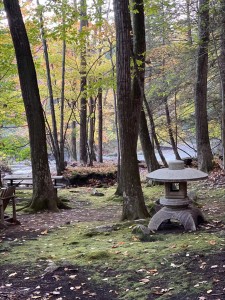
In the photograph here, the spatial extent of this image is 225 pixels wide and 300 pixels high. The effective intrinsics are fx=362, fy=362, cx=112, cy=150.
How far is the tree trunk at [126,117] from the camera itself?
23.6 feet

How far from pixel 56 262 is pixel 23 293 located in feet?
3.11

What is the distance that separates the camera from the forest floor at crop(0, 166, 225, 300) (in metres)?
3.90

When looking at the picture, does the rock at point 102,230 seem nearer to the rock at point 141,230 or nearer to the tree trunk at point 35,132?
the rock at point 141,230

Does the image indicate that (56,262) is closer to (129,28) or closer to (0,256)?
(0,256)

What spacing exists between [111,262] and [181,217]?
189 centimetres

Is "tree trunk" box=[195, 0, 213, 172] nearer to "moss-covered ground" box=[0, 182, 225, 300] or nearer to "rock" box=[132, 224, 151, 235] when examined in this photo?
"moss-covered ground" box=[0, 182, 225, 300]

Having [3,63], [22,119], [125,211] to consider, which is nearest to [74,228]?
[125,211]

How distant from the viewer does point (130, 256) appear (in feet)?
16.3

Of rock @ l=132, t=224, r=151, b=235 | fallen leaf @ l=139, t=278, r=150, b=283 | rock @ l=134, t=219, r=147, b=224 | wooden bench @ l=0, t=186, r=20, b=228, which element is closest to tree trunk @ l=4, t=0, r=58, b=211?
wooden bench @ l=0, t=186, r=20, b=228

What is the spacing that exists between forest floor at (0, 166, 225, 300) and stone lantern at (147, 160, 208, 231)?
17 cm

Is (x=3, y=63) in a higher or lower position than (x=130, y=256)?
higher

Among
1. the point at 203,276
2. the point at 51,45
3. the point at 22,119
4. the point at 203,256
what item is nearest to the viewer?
the point at 203,276

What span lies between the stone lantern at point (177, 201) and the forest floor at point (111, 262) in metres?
0.17

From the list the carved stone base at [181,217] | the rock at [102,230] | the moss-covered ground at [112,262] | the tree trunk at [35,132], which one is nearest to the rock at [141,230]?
the moss-covered ground at [112,262]
